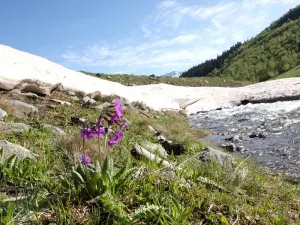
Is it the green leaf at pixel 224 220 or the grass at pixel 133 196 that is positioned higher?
the grass at pixel 133 196

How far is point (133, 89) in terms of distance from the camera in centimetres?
2786

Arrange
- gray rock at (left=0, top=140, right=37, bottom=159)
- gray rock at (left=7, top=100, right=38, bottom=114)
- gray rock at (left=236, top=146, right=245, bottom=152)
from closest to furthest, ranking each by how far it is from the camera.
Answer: gray rock at (left=0, top=140, right=37, bottom=159)
gray rock at (left=7, top=100, right=38, bottom=114)
gray rock at (left=236, top=146, right=245, bottom=152)

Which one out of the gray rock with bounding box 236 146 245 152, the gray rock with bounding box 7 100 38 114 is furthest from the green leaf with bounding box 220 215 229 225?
the gray rock with bounding box 236 146 245 152

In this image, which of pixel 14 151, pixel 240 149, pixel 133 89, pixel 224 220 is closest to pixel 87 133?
pixel 224 220

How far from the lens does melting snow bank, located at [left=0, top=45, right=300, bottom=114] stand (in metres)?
16.0

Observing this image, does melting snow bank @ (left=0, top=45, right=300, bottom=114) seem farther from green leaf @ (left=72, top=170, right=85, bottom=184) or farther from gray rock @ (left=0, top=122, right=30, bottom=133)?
green leaf @ (left=72, top=170, right=85, bottom=184)

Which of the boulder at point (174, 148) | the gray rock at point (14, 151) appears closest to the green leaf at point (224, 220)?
the gray rock at point (14, 151)

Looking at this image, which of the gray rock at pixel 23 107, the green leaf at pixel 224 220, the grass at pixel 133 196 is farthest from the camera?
the gray rock at pixel 23 107

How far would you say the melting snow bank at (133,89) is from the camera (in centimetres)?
1598

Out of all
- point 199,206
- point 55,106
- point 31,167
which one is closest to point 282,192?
point 199,206

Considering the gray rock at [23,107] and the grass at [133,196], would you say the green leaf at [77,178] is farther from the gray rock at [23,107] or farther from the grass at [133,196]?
the gray rock at [23,107]

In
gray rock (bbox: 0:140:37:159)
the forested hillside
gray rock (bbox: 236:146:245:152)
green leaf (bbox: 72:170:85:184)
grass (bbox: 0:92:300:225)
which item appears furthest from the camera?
the forested hillside

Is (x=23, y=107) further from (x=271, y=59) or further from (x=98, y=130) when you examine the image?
(x=271, y=59)

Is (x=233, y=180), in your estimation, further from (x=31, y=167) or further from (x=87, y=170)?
(x=31, y=167)
